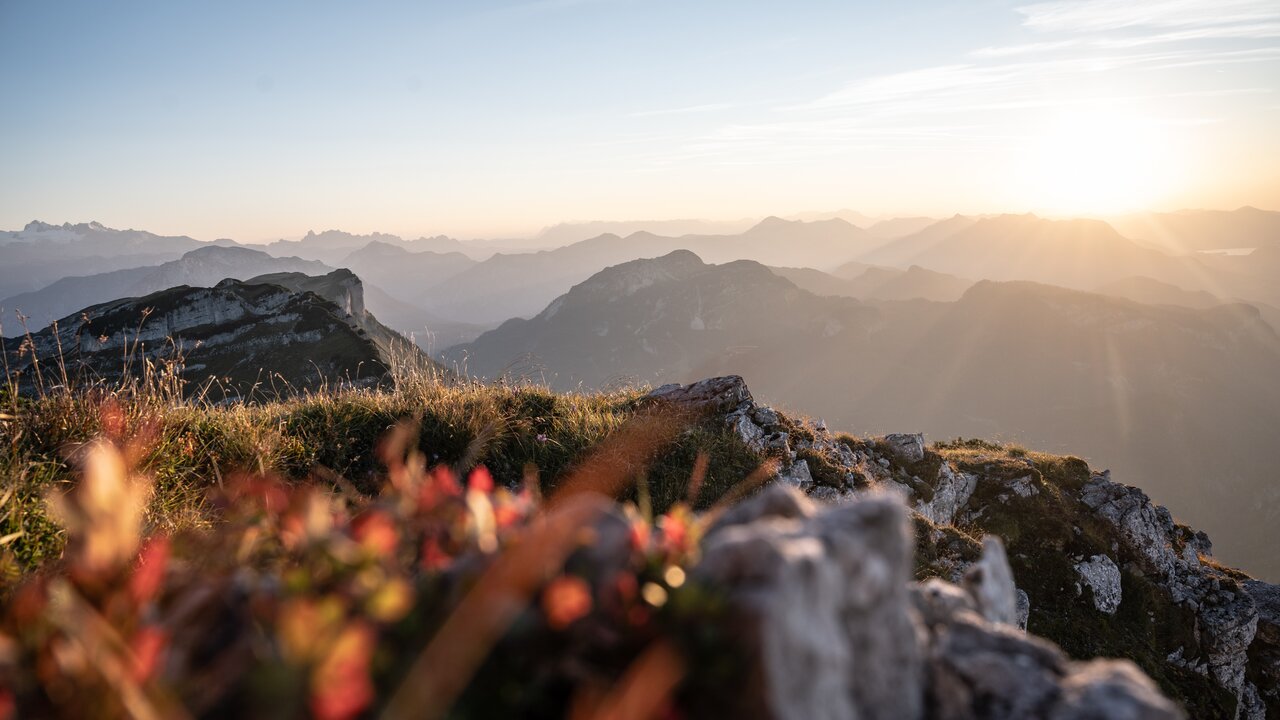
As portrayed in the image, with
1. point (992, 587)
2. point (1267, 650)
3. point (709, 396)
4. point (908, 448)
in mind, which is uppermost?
point (992, 587)

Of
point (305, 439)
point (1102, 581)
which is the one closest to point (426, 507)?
point (305, 439)

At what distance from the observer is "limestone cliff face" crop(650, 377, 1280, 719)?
11336 millimetres

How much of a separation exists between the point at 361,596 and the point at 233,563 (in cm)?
100

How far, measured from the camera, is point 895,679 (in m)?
2.31

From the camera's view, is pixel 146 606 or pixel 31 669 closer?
pixel 31 669

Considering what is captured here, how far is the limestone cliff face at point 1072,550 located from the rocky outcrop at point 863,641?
7398mm

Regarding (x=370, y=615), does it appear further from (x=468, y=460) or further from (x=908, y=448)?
(x=908, y=448)

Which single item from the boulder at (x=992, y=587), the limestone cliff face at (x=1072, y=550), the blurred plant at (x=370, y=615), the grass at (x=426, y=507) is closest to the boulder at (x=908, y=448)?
the limestone cliff face at (x=1072, y=550)

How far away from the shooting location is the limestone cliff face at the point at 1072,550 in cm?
1134

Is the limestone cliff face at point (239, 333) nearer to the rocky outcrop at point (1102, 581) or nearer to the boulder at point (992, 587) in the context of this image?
the rocky outcrop at point (1102, 581)

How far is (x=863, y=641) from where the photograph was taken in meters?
2.25

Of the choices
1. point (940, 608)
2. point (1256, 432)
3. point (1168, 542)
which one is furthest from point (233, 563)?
point (1256, 432)

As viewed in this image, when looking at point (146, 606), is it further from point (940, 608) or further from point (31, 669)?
point (940, 608)

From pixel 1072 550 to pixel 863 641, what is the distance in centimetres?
1624
